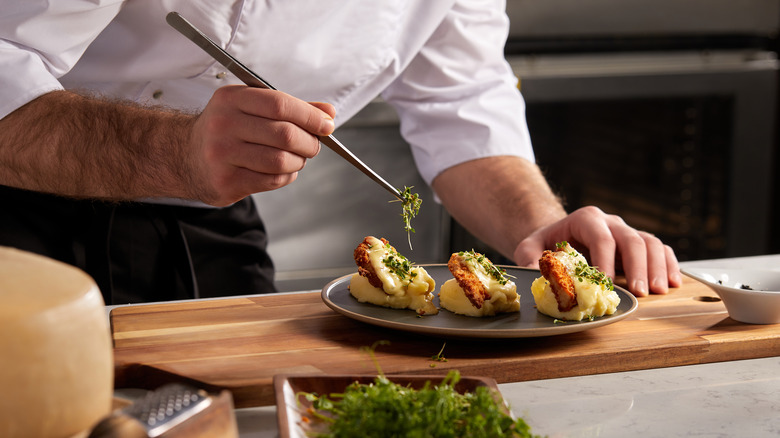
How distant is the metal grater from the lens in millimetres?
604

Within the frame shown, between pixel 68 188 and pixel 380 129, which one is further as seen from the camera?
pixel 380 129

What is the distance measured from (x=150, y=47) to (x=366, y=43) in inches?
15.9

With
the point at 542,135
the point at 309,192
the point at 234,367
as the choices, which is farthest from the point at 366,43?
the point at 542,135

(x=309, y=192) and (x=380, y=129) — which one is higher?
(x=380, y=129)

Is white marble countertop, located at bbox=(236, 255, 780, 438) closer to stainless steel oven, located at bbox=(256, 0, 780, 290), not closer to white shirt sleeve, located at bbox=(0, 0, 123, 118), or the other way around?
white shirt sleeve, located at bbox=(0, 0, 123, 118)

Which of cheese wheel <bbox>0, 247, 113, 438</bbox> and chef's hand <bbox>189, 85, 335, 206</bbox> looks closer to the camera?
cheese wheel <bbox>0, 247, 113, 438</bbox>

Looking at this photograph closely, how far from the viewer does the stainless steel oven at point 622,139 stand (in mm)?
2537

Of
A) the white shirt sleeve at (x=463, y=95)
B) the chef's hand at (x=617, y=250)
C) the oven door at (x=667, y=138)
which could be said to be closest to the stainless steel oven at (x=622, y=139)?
the oven door at (x=667, y=138)

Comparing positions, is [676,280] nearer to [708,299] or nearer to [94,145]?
[708,299]

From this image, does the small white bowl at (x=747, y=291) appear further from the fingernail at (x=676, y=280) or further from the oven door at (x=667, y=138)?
the oven door at (x=667, y=138)

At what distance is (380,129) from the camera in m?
2.50

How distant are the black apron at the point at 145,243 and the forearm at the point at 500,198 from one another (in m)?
0.43

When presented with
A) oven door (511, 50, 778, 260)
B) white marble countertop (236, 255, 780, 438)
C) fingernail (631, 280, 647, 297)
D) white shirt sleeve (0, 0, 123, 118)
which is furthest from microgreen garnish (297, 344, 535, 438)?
oven door (511, 50, 778, 260)

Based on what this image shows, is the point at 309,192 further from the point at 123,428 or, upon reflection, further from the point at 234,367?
the point at 123,428
